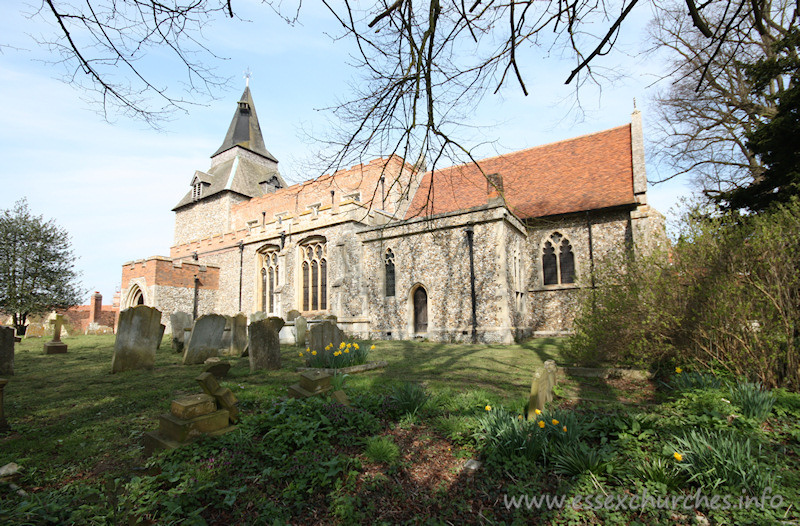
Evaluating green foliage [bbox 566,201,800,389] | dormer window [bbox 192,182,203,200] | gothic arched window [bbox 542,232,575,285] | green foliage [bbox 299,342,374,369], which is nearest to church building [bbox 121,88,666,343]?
gothic arched window [bbox 542,232,575,285]

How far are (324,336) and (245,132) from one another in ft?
96.3

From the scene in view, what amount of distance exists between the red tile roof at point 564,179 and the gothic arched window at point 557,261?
3.85 ft

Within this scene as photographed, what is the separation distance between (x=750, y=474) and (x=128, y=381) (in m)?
7.59

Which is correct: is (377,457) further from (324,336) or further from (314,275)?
(314,275)

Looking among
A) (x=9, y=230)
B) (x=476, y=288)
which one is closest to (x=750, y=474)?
(x=476, y=288)

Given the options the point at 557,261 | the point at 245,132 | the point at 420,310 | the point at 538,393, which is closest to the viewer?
the point at 538,393

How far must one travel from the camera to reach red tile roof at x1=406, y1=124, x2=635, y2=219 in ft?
46.4

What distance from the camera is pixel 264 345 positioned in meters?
7.10

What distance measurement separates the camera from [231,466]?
3.25 m

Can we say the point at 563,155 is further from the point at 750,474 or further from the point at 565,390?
the point at 750,474

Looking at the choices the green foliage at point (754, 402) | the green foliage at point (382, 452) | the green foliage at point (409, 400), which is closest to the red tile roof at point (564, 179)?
the green foliage at point (409, 400)

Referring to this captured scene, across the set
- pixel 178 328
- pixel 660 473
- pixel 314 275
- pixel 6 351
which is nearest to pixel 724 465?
pixel 660 473

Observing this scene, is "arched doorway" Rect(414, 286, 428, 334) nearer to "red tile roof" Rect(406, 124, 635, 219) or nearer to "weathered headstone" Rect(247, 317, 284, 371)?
"red tile roof" Rect(406, 124, 635, 219)

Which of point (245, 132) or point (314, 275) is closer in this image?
point (314, 275)
